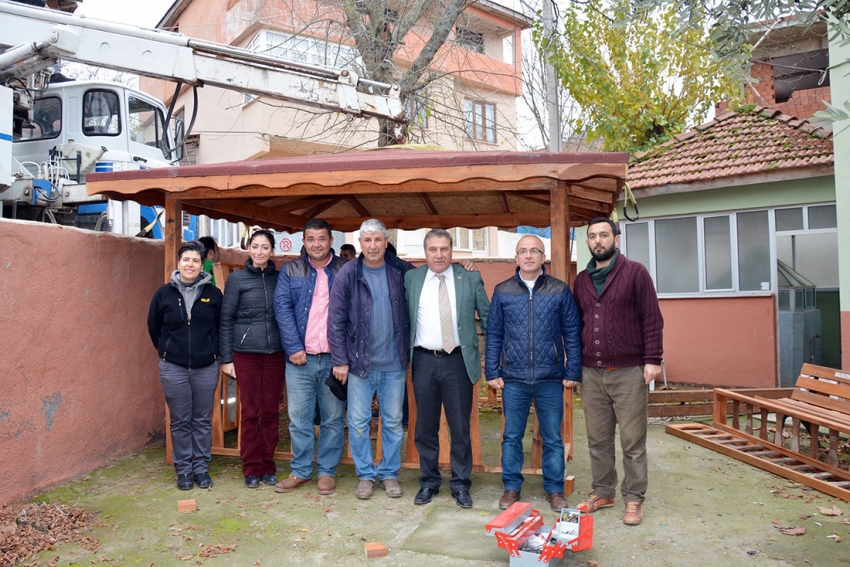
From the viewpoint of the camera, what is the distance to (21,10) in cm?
665

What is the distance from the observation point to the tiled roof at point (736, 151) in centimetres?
936

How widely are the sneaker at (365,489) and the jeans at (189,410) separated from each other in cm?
124

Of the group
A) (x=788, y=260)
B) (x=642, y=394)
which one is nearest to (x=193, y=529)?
(x=642, y=394)

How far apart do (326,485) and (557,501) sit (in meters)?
1.71

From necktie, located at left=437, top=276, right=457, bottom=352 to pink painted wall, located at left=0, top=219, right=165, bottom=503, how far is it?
2.91 meters

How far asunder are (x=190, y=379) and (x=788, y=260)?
953 centimetres

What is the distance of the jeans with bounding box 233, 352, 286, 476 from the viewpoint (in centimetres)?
519

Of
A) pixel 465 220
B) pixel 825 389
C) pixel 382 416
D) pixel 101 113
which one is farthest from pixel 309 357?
pixel 101 113

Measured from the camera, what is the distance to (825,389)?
6367mm

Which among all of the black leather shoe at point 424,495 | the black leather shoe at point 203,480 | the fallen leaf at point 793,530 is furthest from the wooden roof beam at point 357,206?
the fallen leaf at point 793,530

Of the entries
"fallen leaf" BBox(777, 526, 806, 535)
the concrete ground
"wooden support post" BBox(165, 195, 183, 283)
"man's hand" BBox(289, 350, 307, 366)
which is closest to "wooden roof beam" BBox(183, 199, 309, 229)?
"wooden support post" BBox(165, 195, 183, 283)

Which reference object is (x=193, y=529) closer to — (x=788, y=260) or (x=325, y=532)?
(x=325, y=532)

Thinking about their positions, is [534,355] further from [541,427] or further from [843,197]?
[843,197]

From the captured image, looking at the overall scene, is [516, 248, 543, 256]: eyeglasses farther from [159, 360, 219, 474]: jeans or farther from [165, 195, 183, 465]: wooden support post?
[165, 195, 183, 465]: wooden support post
